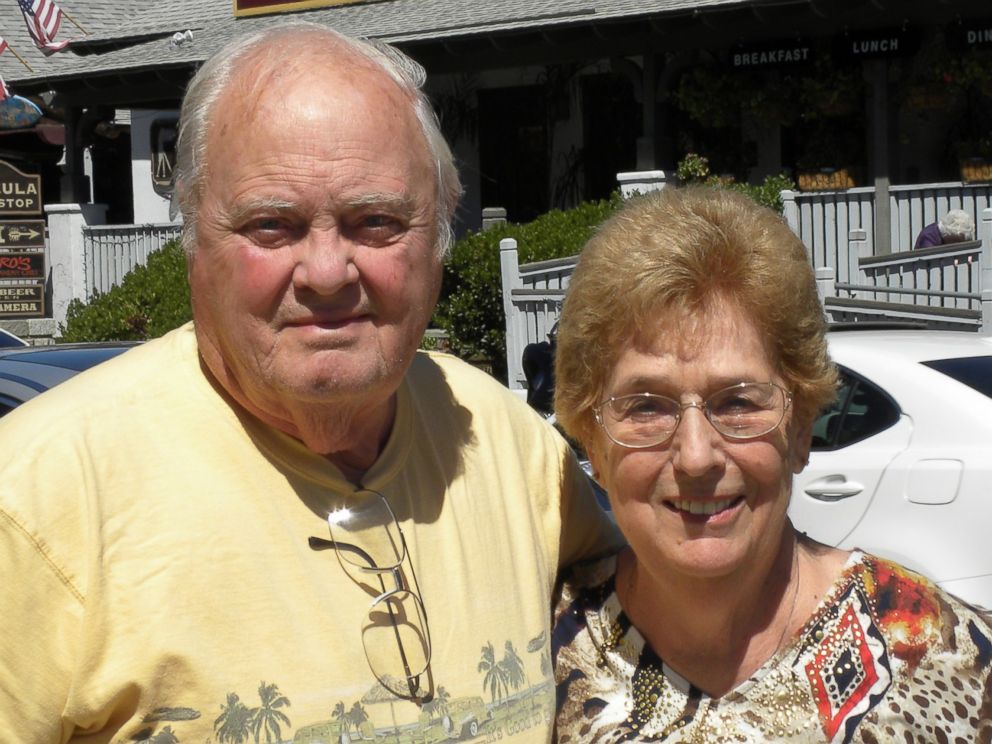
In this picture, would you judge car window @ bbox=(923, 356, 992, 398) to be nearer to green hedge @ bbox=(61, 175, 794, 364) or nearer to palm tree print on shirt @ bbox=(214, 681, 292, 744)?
palm tree print on shirt @ bbox=(214, 681, 292, 744)

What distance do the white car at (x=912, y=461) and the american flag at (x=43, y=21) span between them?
55.2ft

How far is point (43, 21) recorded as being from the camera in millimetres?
20734


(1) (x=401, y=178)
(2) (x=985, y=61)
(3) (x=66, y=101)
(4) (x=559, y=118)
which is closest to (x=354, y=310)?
(1) (x=401, y=178)

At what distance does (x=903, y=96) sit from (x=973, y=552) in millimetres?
8256

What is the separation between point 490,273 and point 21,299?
7.27 metres

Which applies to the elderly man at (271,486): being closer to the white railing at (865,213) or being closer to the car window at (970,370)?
the car window at (970,370)

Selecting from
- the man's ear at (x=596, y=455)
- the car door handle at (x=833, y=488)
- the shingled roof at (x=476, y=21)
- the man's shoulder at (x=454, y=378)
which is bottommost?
the car door handle at (x=833, y=488)

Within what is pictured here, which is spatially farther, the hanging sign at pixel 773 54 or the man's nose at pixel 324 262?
the hanging sign at pixel 773 54

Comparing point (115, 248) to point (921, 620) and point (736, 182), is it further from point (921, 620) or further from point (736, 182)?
point (921, 620)

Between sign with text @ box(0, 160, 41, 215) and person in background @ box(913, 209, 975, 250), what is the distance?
11026 mm

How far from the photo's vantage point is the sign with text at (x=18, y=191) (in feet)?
58.3

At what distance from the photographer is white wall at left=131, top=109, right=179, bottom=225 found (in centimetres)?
2019

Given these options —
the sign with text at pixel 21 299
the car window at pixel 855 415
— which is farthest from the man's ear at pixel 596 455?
the sign with text at pixel 21 299

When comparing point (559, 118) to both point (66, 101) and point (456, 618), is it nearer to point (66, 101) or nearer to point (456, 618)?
point (66, 101)
